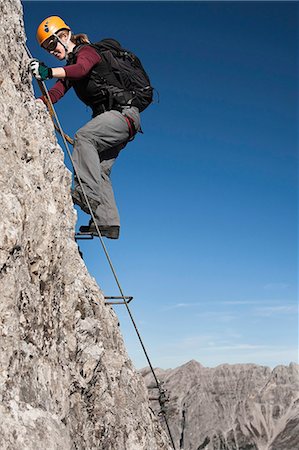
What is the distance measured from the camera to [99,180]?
10.7m

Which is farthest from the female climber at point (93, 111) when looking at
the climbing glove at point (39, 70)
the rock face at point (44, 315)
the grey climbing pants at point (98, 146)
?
the climbing glove at point (39, 70)

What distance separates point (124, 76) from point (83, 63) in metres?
1.13

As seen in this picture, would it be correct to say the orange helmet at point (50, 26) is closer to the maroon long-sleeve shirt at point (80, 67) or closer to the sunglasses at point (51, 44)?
the sunglasses at point (51, 44)

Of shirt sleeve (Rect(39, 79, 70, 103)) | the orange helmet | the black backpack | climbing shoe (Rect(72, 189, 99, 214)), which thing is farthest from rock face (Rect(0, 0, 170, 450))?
the black backpack

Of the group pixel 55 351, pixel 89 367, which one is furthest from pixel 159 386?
pixel 55 351

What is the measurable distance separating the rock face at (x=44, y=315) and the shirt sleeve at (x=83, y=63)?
2.96ft

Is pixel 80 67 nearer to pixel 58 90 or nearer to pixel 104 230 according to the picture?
pixel 58 90

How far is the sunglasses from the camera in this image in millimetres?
10521

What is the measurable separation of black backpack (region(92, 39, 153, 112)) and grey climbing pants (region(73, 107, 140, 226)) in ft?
0.94

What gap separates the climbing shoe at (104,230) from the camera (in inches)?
432

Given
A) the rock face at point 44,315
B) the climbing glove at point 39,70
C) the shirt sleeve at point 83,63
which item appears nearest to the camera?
the rock face at point 44,315

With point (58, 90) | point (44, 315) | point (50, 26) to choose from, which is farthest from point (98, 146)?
point (44, 315)

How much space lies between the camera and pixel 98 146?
10836mm

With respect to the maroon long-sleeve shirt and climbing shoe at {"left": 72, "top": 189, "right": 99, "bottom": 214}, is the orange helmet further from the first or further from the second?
climbing shoe at {"left": 72, "top": 189, "right": 99, "bottom": 214}
